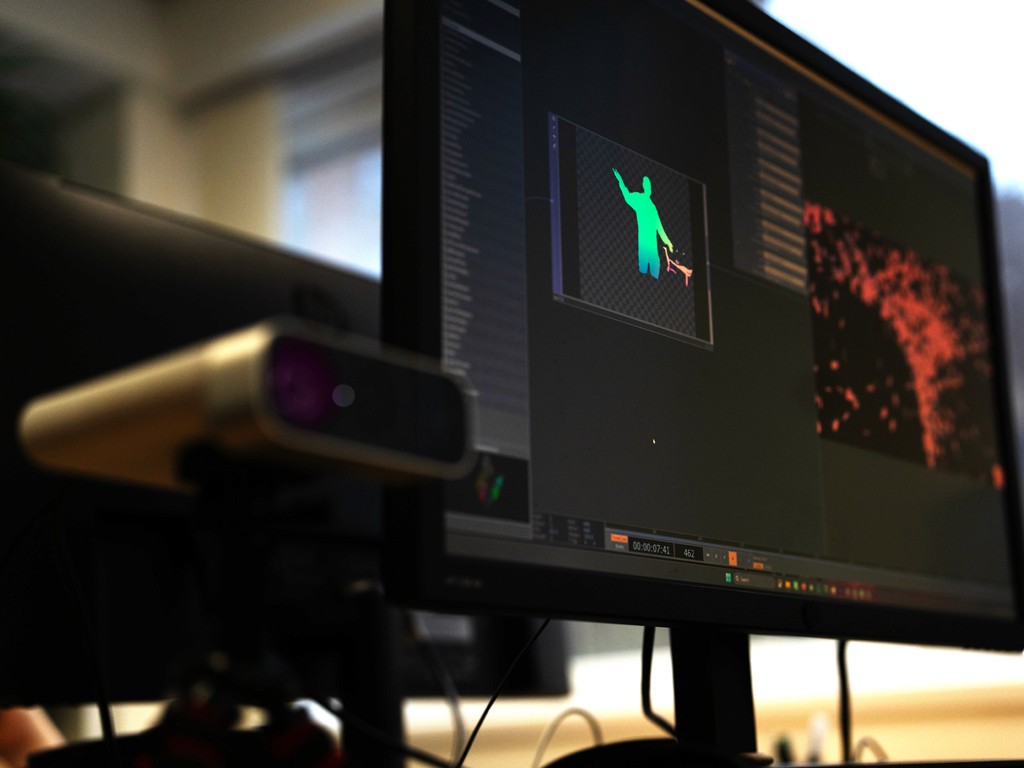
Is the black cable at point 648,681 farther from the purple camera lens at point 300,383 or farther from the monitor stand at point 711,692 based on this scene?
the purple camera lens at point 300,383

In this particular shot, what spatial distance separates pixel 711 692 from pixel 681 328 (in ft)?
0.83

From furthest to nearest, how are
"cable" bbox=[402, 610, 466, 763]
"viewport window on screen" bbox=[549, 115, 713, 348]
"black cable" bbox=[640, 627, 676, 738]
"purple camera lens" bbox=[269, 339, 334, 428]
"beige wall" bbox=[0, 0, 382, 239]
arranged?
"beige wall" bbox=[0, 0, 382, 239] < "cable" bbox=[402, 610, 466, 763] < "black cable" bbox=[640, 627, 676, 738] < "viewport window on screen" bbox=[549, 115, 713, 348] < "purple camera lens" bbox=[269, 339, 334, 428]

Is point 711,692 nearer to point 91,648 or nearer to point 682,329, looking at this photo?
point 682,329

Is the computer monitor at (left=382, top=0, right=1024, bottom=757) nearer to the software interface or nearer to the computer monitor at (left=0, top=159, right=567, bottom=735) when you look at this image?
the software interface

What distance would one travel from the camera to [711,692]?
799 mm

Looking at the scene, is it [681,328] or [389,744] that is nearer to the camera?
[681,328]

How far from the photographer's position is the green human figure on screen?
0.78m

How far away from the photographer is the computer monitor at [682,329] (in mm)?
655

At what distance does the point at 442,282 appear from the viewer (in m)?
0.64

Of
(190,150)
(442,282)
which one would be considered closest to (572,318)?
(442,282)

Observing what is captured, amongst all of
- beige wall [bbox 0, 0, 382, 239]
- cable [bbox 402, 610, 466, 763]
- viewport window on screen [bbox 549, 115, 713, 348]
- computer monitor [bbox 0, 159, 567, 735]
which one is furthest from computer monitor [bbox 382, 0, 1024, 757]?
beige wall [bbox 0, 0, 382, 239]

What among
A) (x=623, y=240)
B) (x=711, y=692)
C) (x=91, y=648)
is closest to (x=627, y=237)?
(x=623, y=240)

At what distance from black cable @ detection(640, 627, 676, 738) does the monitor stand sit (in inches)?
1.4

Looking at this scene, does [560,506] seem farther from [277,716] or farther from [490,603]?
[277,716]
